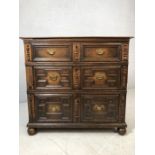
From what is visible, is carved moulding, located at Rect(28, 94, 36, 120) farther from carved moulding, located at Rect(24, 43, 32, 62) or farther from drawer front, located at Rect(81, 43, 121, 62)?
drawer front, located at Rect(81, 43, 121, 62)

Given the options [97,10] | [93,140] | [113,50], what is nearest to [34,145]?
[93,140]

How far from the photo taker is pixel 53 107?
2.10m

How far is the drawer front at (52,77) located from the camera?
6.66 feet

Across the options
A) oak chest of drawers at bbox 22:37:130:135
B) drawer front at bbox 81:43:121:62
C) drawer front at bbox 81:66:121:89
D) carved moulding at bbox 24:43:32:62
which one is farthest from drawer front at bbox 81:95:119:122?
carved moulding at bbox 24:43:32:62

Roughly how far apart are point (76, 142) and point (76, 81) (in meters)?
0.63

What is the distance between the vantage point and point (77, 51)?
78.0 inches

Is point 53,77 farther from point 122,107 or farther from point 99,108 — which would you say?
point 122,107

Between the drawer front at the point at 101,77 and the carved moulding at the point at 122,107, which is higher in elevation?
the drawer front at the point at 101,77

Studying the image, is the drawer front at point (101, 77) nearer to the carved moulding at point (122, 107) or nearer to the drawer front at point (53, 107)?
the carved moulding at point (122, 107)

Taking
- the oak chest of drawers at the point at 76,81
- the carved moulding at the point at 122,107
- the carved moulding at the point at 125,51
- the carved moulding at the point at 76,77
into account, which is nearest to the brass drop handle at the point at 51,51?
the oak chest of drawers at the point at 76,81

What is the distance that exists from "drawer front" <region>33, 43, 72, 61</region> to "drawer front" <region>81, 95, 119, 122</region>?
477mm

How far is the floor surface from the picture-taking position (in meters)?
1.79
